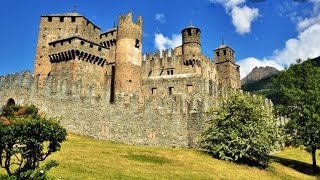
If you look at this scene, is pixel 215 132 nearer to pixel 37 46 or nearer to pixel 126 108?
pixel 126 108

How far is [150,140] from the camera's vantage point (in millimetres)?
36219

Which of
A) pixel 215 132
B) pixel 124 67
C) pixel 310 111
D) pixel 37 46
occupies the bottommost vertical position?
pixel 215 132

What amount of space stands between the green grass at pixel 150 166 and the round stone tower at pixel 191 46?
32.3 m

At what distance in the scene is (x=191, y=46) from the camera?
62344mm

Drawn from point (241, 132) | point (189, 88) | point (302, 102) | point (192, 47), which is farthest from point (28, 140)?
point (192, 47)

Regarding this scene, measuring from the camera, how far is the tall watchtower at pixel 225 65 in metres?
74.4

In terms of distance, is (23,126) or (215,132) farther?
(215,132)

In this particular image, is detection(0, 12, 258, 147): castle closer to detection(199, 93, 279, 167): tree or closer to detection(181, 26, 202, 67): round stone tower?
detection(181, 26, 202, 67): round stone tower

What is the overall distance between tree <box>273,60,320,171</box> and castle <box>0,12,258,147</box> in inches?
270

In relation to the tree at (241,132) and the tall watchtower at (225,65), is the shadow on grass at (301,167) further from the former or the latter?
the tall watchtower at (225,65)

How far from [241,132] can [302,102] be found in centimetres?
704

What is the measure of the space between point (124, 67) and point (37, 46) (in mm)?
16459

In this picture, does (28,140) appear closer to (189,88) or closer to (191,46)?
(189,88)

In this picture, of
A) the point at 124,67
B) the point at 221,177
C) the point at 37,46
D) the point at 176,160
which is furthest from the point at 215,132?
the point at 37,46
